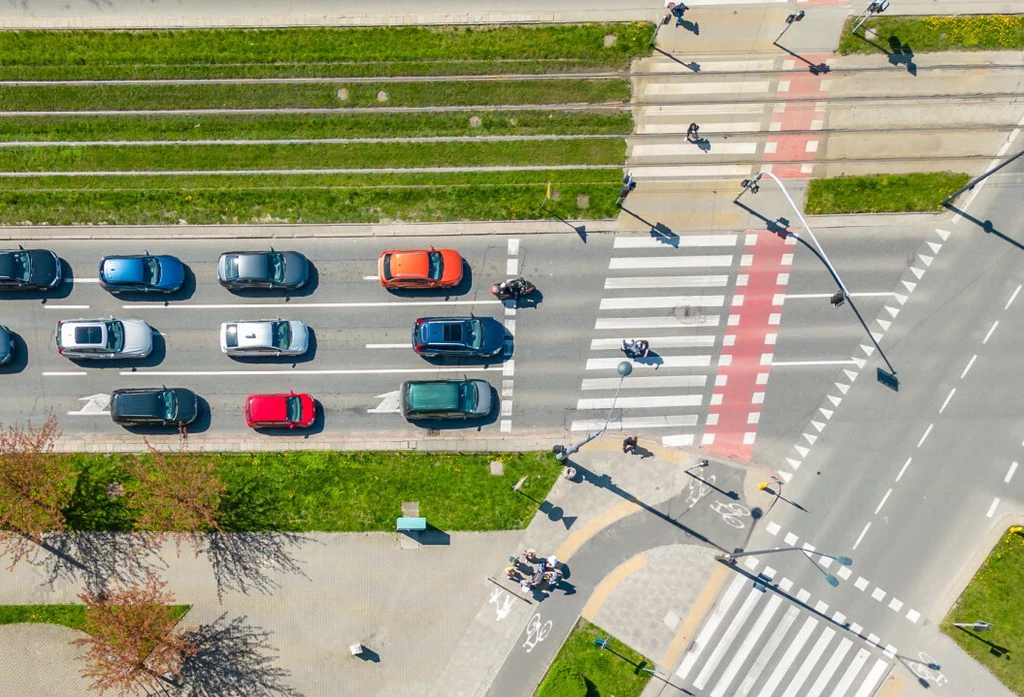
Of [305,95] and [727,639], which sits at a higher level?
[305,95]

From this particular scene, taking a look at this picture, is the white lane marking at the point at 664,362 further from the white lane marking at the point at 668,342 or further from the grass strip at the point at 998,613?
the grass strip at the point at 998,613

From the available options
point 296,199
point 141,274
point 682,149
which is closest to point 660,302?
point 682,149

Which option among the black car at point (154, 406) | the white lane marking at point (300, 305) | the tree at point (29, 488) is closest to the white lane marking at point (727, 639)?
the white lane marking at point (300, 305)

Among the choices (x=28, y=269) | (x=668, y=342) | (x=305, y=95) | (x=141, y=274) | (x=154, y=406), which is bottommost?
(x=154, y=406)

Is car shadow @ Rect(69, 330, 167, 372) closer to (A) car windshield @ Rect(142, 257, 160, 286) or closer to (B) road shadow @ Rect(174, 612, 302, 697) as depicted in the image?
(A) car windshield @ Rect(142, 257, 160, 286)

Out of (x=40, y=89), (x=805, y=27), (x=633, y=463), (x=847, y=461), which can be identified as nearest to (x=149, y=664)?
(x=633, y=463)

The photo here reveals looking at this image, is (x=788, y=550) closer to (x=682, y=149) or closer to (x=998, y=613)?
(x=998, y=613)

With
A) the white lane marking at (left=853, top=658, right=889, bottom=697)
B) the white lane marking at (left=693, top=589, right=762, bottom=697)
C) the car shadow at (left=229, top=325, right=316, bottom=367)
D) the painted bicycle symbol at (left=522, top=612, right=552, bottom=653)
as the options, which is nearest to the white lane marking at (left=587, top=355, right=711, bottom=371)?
the white lane marking at (left=693, top=589, right=762, bottom=697)
